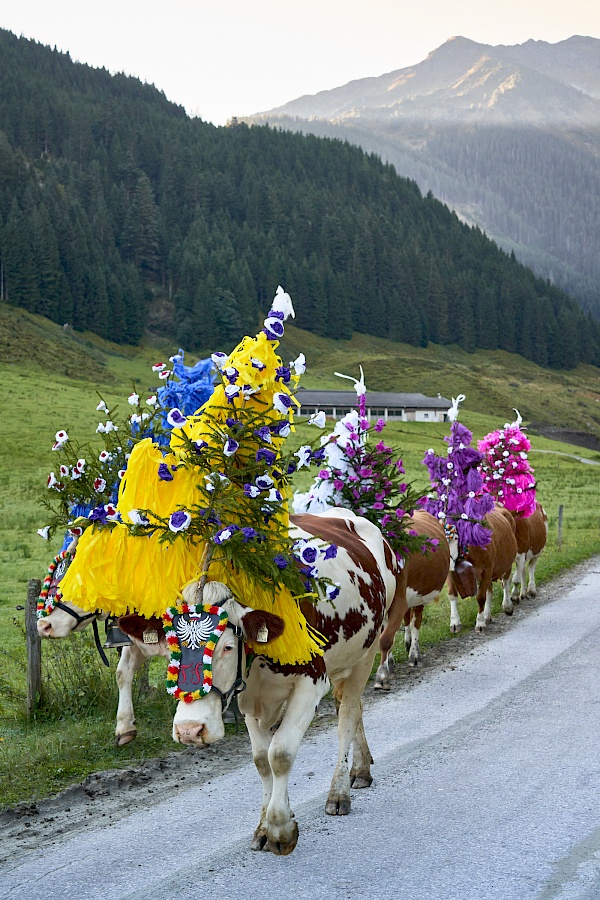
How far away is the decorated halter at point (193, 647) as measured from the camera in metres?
5.58

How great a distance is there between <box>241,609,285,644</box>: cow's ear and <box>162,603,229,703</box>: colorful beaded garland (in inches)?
6.2

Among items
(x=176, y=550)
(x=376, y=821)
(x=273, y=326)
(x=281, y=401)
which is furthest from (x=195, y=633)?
(x=376, y=821)

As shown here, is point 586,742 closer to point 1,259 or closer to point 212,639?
point 212,639

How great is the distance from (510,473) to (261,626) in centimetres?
1524

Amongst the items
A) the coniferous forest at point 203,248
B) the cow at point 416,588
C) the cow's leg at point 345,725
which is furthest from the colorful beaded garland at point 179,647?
the coniferous forest at point 203,248

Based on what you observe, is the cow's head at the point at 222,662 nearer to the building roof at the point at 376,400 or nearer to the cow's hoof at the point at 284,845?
the cow's hoof at the point at 284,845

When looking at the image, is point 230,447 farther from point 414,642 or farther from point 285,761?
point 414,642

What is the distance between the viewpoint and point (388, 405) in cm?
10575

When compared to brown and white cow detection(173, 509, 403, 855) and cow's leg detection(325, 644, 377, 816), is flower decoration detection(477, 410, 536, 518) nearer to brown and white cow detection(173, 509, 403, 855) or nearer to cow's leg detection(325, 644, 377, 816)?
brown and white cow detection(173, 509, 403, 855)

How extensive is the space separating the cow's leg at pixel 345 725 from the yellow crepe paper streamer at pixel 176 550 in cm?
104

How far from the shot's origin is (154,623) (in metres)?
6.32

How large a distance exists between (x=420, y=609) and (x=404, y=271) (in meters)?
173

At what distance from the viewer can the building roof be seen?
329 feet

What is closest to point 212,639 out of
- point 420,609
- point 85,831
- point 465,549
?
point 85,831
